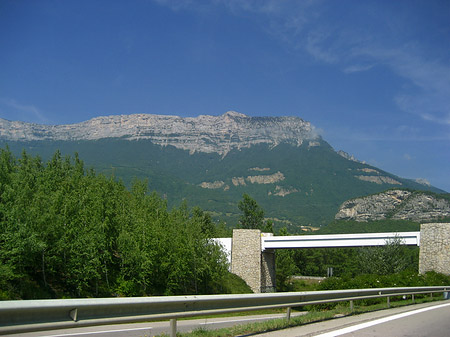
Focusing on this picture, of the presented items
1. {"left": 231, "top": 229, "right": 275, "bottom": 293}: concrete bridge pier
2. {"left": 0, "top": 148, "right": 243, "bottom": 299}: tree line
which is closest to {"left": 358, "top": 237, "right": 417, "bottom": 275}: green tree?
{"left": 231, "top": 229, "right": 275, "bottom": 293}: concrete bridge pier

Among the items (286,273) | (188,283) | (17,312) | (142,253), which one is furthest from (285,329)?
(286,273)

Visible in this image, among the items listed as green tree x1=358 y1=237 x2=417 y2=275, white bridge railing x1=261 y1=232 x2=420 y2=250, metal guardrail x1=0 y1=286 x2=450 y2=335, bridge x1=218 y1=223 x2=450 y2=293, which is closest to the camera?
metal guardrail x1=0 y1=286 x2=450 y2=335

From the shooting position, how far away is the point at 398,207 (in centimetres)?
17475

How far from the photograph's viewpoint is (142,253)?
28703 mm

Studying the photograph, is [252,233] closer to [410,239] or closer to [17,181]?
[410,239]

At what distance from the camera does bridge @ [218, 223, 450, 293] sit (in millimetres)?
34156

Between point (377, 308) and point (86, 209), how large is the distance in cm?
2094

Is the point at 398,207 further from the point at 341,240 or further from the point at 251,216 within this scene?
the point at 341,240

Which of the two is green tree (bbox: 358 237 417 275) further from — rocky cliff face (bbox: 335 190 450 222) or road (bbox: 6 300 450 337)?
rocky cliff face (bbox: 335 190 450 222)

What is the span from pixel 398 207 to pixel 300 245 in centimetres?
14864

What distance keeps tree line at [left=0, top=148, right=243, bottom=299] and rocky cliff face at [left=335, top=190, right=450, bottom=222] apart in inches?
5377

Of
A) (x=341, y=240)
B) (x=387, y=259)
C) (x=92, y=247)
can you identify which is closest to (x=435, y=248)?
(x=387, y=259)

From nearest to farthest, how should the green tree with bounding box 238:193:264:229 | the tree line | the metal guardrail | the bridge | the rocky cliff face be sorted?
the metal guardrail → the tree line → the bridge → the green tree with bounding box 238:193:264:229 → the rocky cliff face

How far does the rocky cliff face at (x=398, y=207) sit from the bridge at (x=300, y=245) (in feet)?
413
